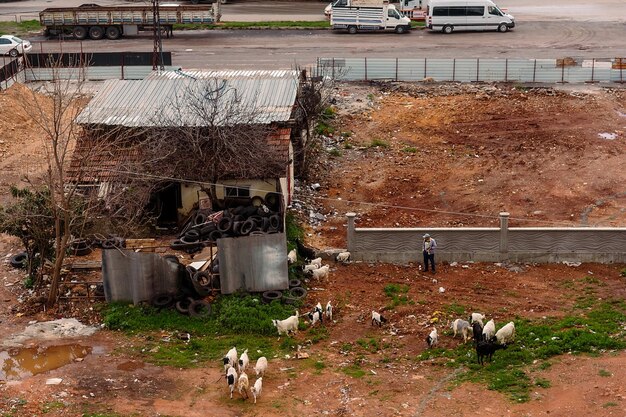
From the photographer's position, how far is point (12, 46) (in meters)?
48.6

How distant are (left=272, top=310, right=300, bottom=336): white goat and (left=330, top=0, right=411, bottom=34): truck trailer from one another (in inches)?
1193

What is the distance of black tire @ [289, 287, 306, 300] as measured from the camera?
26.1 m

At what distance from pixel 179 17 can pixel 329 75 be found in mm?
11821

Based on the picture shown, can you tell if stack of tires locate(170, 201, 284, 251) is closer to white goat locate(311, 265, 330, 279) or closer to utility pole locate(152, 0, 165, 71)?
white goat locate(311, 265, 330, 279)

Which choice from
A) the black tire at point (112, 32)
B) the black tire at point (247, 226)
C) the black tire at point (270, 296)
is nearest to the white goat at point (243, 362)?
the black tire at point (270, 296)

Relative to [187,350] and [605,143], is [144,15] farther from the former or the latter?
[187,350]

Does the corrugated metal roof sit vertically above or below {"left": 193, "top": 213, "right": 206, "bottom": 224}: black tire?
above

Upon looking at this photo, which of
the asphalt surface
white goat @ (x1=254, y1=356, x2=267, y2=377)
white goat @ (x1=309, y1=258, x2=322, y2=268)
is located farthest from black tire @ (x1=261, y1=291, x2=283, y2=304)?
the asphalt surface

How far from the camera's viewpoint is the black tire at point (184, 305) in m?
25.1

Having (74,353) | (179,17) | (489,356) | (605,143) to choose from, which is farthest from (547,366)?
(179,17)

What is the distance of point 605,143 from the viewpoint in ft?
124

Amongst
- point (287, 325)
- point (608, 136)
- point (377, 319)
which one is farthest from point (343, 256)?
point (608, 136)

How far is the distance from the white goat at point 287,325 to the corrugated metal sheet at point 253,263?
6.18ft

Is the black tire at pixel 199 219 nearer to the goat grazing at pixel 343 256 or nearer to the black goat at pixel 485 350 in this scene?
the goat grazing at pixel 343 256
